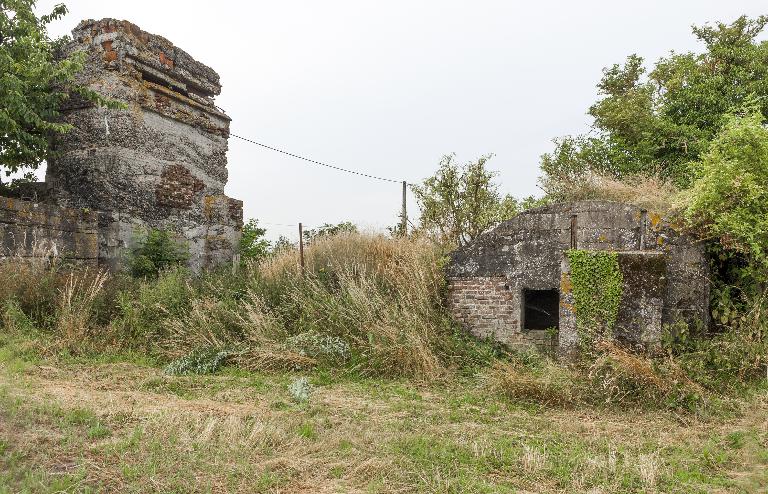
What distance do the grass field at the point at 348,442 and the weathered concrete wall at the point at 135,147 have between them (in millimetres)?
5023

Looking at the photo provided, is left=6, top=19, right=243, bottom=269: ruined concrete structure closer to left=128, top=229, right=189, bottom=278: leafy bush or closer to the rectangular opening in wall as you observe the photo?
left=128, top=229, right=189, bottom=278: leafy bush

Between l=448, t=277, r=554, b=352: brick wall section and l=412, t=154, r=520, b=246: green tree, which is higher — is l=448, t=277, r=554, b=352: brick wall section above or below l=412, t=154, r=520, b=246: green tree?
below

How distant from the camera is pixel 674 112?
16.7m

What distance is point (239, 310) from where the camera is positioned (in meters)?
8.77

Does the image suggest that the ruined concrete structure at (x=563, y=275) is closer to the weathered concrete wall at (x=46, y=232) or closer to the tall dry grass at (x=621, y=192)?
the tall dry grass at (x=621, y=192)

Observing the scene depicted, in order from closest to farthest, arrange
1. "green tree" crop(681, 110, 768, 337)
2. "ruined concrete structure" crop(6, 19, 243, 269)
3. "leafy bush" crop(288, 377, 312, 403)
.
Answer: "leafy bush" crop(288, 377, 312, 403)
"green tree" crop(681, 110, 768, 337)
"ruined concrete structure" crop(6, 19, 243, 269)

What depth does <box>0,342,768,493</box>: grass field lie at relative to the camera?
3768 mm

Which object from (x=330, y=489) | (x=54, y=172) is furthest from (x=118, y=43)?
(x=330, y=489)

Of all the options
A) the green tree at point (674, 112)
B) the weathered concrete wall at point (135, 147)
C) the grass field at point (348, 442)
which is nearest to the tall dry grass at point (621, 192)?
the green tree at point (674, 112)

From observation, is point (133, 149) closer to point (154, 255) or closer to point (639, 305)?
point (154, 255)

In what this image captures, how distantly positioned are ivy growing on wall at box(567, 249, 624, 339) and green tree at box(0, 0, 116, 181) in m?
8.79

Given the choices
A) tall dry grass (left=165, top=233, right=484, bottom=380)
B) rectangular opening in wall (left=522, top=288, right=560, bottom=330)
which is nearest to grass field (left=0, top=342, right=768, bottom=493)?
tall dry grass (left=165, top=233, right=484, bottom=380)

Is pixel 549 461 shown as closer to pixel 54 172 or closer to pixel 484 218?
pixel 484 218

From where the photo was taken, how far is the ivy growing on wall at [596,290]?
7.10 m
